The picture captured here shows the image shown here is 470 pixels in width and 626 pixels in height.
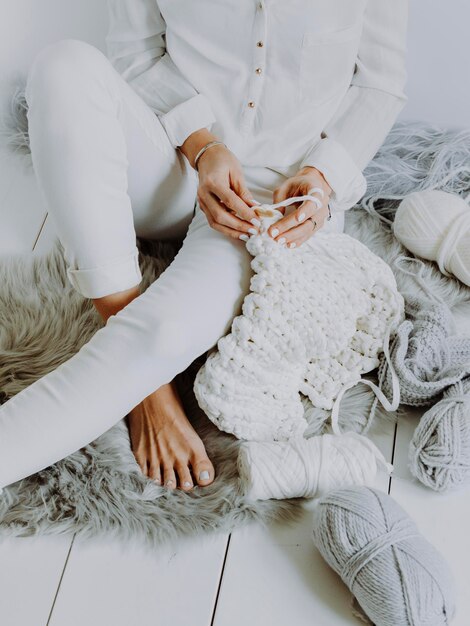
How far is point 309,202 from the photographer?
1.06 metres

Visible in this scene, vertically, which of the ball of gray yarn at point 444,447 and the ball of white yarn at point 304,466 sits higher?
the ball of gray yarn at point 444,447

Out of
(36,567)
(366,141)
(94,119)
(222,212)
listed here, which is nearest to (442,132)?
(366,141)

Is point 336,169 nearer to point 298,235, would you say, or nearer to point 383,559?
point 298,235

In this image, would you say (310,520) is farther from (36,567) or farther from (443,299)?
(443,299)

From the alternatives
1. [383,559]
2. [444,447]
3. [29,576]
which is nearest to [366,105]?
[444,447]

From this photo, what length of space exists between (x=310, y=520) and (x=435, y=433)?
192mm

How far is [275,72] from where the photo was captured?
1.13m

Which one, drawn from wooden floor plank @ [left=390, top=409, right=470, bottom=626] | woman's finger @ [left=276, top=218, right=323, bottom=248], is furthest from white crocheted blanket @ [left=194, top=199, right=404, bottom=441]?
wooden floor plank @ [left=390, top=409, right=470, bottom=626]

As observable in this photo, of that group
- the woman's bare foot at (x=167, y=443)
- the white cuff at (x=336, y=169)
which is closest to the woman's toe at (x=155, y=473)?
the woman's bare foot at (x=167, y=443)

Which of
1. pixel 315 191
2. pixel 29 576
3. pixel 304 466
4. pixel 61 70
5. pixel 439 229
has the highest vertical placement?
pixel 61 70

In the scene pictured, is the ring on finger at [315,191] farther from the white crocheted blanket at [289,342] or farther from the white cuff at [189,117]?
the white cuff at [189,117]

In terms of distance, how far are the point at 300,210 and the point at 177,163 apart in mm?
209

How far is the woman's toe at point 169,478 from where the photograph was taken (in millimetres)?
1022

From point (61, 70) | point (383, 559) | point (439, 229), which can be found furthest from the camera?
point (439, 229)
